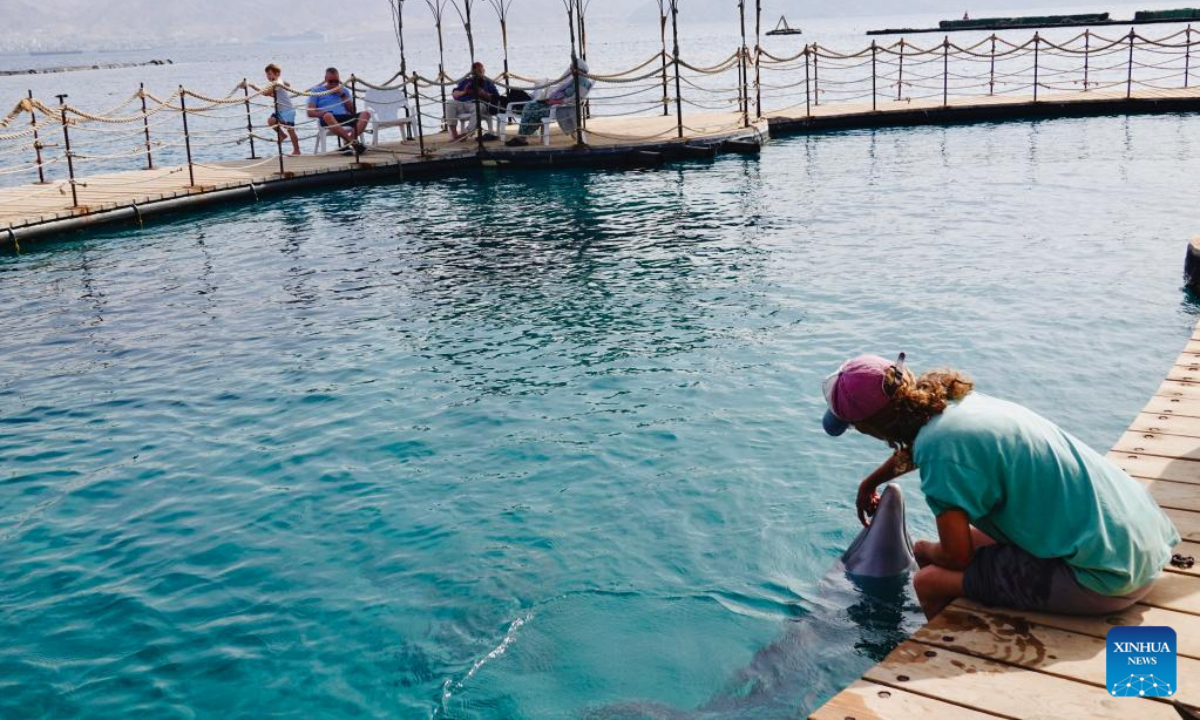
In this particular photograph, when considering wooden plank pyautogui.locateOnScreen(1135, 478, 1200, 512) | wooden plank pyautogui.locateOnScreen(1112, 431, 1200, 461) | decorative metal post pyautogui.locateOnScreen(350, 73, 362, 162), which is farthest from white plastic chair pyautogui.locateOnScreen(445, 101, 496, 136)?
wooden plank pyautogui.locateOnScreen(1135, 478, 1200, 512)

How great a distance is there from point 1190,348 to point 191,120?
163 feet

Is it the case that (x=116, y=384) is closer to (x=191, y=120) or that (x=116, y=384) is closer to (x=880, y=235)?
(x=880, y=235)

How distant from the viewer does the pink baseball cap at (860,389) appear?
4086 millimetres

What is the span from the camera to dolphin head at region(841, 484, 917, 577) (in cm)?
550

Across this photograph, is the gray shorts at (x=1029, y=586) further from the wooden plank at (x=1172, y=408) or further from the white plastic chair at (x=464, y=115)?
the white plastic chair at (x=464, y=115)

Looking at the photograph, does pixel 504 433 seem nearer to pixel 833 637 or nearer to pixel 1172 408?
pixel 833 637

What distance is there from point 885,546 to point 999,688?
1.76 m

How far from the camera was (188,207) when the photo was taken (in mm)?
19422

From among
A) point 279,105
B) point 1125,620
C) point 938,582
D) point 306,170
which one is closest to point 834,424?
point 938,582

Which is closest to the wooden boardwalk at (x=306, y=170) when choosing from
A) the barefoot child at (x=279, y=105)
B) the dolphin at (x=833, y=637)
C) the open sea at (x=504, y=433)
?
the barefoot child at (x=279, y=105)

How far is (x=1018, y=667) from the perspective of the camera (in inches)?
155

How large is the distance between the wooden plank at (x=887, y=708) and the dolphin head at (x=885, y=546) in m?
1.70

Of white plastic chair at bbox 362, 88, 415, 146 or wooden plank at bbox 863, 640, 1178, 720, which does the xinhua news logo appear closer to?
wooden plank at bbox 863, 640, 1178, 720

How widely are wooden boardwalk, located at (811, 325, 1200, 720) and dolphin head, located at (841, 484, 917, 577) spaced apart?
1103mm
